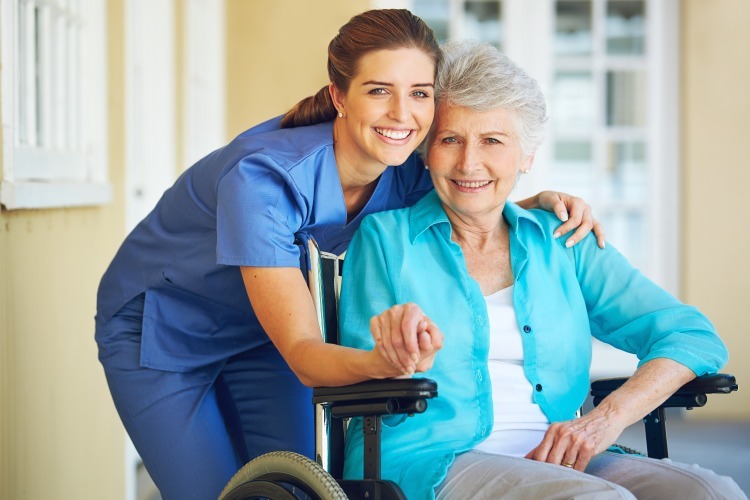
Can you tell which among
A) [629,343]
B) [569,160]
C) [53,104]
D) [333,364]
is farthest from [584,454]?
[569,160]

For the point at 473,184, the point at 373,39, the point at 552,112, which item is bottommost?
the point at 473,184

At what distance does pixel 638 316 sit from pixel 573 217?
252 mm

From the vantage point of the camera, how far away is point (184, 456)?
2.18 metres

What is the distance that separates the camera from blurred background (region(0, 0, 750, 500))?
133 inches

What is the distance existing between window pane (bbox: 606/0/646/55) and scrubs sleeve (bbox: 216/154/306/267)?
18.1 ft

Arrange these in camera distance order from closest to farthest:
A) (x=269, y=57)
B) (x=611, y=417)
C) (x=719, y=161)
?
(x=611, y=417) < (x=719, y=161) < (x=269, y=57)

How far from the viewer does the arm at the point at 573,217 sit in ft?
7.43

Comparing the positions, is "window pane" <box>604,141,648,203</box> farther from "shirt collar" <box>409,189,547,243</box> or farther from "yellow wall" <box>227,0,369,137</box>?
"shirt collar" <box>409,189,547,243</box>

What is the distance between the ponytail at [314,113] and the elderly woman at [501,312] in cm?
22

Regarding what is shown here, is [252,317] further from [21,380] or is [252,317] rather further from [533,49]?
[533,49]

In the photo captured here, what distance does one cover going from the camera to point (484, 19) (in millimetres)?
7059

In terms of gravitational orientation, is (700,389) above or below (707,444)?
above

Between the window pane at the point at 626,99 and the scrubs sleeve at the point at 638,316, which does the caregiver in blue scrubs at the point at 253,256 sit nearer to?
the scrubs sleeve at the point at 638,316

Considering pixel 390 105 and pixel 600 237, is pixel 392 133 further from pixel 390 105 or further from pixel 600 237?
pixel 600 237
